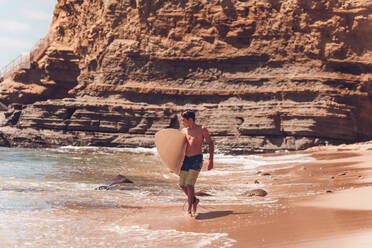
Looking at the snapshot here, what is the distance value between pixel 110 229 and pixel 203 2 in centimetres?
2153

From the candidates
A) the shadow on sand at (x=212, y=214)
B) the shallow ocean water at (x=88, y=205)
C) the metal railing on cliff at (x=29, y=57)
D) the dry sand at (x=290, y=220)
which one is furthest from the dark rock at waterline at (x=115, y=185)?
the metal railing on cliff at (x=29, y=57)

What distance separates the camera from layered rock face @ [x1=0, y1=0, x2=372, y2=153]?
20.0 metres

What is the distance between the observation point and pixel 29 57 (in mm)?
31000

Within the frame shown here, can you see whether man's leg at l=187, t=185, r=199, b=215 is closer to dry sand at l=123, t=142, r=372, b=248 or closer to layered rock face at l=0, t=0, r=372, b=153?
dry sand at l=123, t=142, r=372, b=248

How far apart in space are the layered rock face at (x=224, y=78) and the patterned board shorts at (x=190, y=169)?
584 inches

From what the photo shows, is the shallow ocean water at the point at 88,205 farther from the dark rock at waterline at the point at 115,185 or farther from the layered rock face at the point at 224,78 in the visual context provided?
the layered rock face at the point at 224,78

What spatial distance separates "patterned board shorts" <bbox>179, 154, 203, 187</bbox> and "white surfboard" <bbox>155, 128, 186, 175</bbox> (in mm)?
60

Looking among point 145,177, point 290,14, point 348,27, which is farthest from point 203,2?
point 145,177

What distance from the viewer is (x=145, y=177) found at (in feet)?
33.0

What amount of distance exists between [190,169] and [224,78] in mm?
17988

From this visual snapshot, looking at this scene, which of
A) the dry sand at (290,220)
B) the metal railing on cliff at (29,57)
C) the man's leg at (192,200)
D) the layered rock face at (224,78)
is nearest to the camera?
the dry sand at (290,220)

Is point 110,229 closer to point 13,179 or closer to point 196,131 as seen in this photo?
point 196,131

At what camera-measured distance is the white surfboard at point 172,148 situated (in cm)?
520

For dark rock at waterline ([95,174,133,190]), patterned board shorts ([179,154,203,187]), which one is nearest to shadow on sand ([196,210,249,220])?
patterned board shorts ([179,154,203,187])
